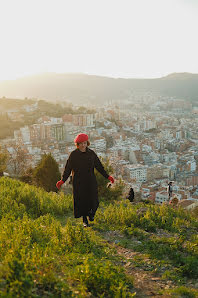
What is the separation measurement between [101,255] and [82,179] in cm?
100

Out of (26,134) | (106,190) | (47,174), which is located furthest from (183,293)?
(26,134)

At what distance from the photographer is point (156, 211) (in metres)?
4.46

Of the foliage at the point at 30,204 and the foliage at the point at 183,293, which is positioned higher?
the foliage at the point at 183,293

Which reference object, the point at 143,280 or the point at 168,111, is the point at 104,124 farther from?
the point at 143,280

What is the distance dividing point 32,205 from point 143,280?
2.99 meters

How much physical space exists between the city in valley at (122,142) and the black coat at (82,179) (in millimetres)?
21937

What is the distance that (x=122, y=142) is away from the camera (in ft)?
188

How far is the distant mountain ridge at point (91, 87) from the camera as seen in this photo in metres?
134

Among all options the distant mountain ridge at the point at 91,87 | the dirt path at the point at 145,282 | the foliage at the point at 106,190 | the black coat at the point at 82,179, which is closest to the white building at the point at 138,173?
the foliage at the point at 106,190

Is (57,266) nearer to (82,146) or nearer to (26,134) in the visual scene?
(82,146)

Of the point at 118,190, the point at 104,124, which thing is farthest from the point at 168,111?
the point at 118,190

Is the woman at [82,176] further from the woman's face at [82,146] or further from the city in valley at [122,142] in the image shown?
the city in valley at [122,142]

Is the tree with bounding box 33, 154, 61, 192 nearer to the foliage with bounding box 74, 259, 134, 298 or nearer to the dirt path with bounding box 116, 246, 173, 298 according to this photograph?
the dirt path with bounding box 116, 246, 173, 298

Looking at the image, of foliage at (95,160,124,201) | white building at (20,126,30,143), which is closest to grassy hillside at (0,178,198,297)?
foliage at (95,160,124,201)
